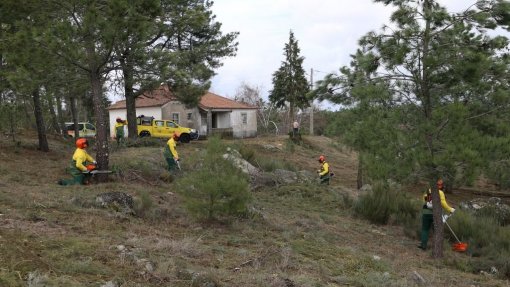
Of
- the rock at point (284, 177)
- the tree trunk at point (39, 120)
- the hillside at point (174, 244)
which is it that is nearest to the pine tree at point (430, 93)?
the hillside at point (174, 244)

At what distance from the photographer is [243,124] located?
40031 mm

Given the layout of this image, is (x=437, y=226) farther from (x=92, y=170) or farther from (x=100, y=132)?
(x=100, y=132)

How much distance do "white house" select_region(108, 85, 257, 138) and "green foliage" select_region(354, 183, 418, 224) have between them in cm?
2187

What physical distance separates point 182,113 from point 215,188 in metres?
28.1

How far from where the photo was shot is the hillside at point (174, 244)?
4977 millimetres

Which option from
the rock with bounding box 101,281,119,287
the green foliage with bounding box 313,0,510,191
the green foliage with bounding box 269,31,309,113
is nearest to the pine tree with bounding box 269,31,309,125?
the green foliage with bounding box 269,31,309,113

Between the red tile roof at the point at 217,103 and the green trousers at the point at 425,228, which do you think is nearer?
the green trousers at the point at 425,228

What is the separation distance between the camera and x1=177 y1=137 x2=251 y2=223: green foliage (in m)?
8.61

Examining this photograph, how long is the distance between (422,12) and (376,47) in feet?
3.47

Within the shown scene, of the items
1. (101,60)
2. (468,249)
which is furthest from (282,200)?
(101,60)

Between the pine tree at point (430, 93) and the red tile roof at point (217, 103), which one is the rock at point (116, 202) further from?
the red tile roof at point (217, 103)

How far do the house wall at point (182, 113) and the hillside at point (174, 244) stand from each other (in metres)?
22.1

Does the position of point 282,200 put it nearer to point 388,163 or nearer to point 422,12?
point 388,163

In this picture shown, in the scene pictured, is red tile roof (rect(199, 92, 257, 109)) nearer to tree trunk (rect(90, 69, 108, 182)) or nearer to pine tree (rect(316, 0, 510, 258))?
tree trunk (rect(90, 69, 108, 182))
